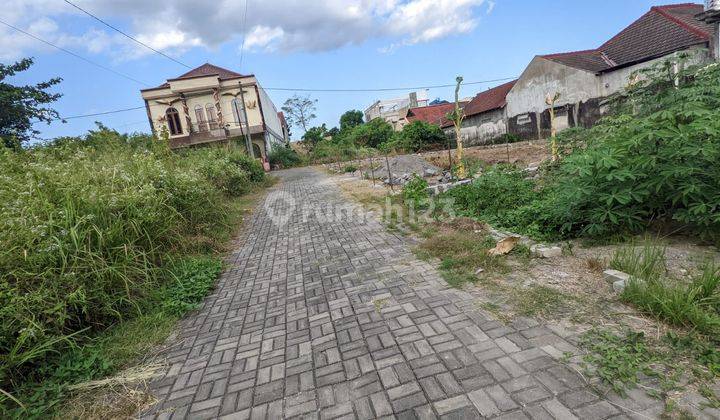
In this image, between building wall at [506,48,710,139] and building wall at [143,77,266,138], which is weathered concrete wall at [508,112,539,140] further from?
building wall at [143,77,266,138]

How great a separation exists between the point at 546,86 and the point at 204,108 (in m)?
25.0

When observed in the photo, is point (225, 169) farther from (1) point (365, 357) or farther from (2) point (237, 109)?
(2) point (237, 109)

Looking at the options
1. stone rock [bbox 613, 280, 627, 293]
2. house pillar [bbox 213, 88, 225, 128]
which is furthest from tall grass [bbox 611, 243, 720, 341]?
house pillar [bbox 213, 88, 225, 128]

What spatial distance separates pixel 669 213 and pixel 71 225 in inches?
256

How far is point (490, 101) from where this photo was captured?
25.4m

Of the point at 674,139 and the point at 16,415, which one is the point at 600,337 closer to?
the point at 674,139

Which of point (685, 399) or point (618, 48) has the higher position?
point (618, 48)

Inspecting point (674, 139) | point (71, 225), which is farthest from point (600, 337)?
point (71, 225)

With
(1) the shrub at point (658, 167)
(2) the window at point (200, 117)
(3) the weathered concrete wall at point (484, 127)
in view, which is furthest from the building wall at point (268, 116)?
(1) the shrub at point (658, 167)

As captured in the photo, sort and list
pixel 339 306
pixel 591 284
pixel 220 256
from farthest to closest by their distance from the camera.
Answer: pixel 220 256 < pixel 339 306 < pixel 591 284

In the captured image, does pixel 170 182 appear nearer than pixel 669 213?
No

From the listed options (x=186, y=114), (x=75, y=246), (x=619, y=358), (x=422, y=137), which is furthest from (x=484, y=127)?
(x=75, y=246)

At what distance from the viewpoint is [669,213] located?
3.83m

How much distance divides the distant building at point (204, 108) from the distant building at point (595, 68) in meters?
20.0
